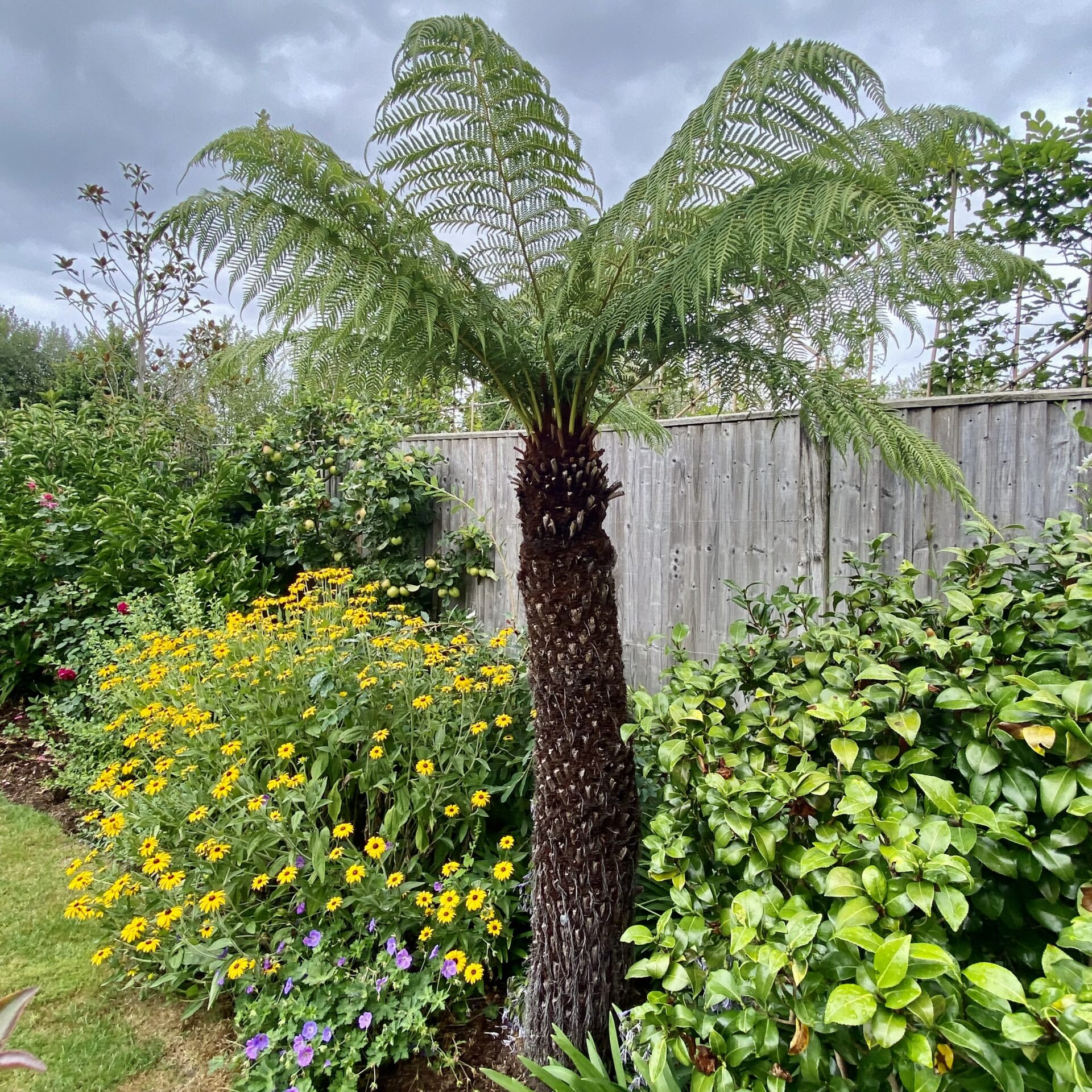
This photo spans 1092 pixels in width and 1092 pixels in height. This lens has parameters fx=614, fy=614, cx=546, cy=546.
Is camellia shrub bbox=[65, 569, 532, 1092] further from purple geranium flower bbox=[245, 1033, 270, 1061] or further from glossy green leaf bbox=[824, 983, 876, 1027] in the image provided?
glossy green leaf bbox=[824, 983, 876, 1027]

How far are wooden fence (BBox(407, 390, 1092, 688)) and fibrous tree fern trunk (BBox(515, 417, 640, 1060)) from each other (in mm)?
946

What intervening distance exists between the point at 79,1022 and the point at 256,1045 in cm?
65

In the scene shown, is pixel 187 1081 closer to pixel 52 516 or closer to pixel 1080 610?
pixel 1080 610

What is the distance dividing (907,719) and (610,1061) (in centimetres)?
120

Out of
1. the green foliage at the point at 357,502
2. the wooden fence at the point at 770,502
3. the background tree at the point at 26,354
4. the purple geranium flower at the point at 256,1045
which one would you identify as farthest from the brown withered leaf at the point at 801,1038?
the background tree at the point at 26,354

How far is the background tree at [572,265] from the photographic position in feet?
4.31

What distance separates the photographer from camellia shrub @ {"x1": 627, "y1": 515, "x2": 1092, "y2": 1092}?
682 millimetres

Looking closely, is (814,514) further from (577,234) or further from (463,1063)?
(463,1063)

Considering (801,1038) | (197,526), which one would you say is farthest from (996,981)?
(197,526)

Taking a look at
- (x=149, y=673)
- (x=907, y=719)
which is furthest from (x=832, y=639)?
(x=149, y=673)

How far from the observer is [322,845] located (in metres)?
1.71

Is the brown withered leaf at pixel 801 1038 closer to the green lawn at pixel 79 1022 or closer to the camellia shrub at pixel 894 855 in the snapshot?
the camellia shrub at pixel 894 855

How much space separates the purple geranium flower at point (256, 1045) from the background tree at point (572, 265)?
2.16ft

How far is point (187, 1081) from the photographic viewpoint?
1527 mm
